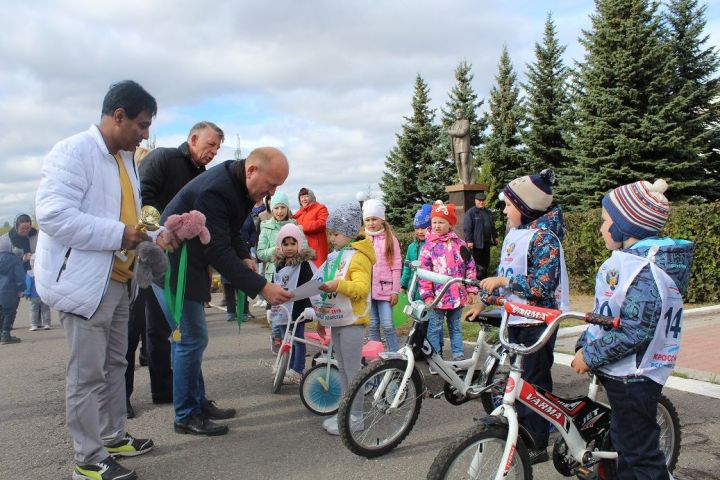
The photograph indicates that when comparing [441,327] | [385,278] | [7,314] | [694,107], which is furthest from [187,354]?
[694,107]

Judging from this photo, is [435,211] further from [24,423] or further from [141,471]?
[24,423]

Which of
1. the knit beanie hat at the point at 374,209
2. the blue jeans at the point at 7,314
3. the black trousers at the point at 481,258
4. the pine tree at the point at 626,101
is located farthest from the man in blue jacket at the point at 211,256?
the pine tree at the point at 626,101

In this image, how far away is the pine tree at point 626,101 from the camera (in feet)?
61.1

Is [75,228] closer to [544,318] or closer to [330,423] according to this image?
[330,423]

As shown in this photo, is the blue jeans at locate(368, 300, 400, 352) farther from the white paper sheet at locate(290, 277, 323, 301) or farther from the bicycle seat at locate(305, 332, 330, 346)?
the white paper sheet at locate(290, 277, 323, 301)

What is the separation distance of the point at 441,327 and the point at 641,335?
3.51 m

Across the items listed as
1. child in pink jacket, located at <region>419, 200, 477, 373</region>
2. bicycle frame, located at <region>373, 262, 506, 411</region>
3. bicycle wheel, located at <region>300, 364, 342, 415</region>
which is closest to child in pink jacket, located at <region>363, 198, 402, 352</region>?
child in pink jacket, located at <region>419, 200, 477, 373</region>

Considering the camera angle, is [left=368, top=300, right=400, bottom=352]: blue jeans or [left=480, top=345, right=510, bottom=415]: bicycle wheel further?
[left=368, top=300, right=400, bottom=352]: blue jeans

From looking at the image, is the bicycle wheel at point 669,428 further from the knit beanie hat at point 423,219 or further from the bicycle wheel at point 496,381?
the knit beanie hat at point 423,219

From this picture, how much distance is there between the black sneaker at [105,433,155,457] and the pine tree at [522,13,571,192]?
23.8 meters

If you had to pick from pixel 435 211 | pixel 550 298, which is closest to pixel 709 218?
pixel 435 211

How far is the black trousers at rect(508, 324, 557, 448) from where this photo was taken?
127 inches

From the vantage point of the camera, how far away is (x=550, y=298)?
3332mm

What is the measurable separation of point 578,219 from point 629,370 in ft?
31.5
